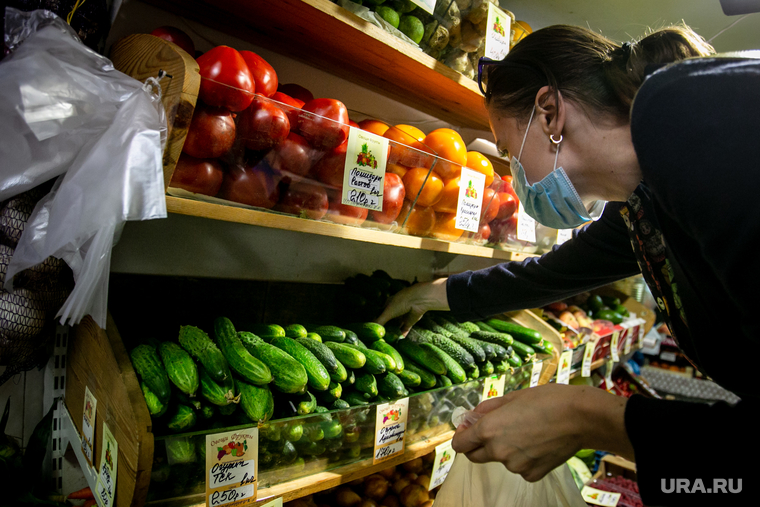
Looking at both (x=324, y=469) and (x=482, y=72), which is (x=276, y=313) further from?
(x=482, y=72)

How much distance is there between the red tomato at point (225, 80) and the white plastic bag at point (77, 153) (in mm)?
97

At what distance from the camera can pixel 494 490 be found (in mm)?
1204

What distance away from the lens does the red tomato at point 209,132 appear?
2.78 ft

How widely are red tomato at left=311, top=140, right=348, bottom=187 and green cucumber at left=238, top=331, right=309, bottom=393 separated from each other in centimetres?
41

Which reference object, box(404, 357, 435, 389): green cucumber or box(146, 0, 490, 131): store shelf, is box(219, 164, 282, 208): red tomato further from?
box(404, 357, 435, 389): green cucumber

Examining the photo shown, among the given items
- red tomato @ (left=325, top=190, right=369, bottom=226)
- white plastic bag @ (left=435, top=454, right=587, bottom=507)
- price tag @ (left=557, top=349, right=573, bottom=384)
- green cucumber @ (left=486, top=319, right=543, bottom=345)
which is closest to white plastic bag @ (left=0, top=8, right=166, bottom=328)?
red tomato @ (left=325, top=190, right=369, bottom=226)

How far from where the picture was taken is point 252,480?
35.9 inches

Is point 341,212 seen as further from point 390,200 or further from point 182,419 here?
point 182,419

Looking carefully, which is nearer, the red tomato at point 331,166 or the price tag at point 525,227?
the red tomato at point 331,166

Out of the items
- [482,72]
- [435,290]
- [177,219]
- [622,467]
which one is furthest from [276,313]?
[622,467]

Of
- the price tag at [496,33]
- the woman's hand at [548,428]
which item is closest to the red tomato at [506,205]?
the price tag at [496,33]

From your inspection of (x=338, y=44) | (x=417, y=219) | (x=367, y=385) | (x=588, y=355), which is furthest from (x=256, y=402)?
(x=588, y=355)

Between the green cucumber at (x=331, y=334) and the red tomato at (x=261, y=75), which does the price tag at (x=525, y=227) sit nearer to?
the green cucumber at (x=331, y=334)

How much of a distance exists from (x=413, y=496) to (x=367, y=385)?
0.64 m
